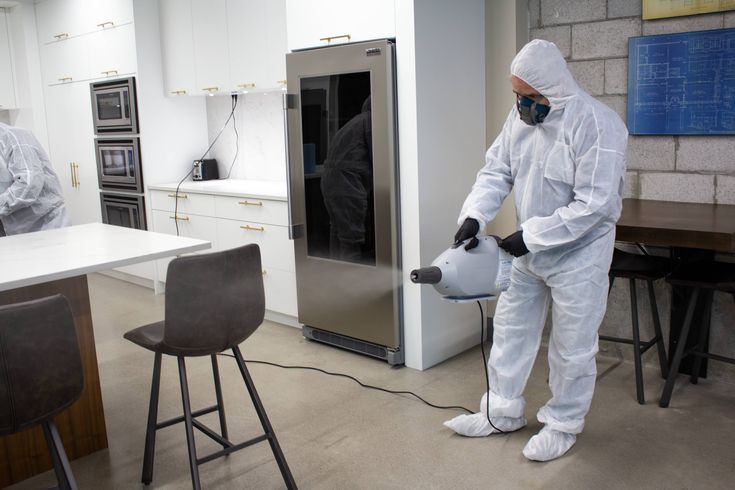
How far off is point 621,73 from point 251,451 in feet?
7.94

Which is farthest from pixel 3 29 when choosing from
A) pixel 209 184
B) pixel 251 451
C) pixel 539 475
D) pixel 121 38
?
pixel 539 475

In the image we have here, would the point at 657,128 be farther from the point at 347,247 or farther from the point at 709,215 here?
the point at 347,247

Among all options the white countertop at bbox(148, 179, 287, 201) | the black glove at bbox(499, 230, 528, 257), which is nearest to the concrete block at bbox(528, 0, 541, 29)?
the black glove at bbox(499, 230, 528, 257)

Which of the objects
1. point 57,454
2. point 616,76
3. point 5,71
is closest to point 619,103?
point 616,76

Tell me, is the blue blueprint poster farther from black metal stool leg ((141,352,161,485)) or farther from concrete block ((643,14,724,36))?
black metal stool leg ((141,352,161,485))

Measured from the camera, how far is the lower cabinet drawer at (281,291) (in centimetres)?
414

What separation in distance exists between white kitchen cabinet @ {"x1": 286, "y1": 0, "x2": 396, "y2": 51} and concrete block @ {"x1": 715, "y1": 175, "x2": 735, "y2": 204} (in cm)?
165

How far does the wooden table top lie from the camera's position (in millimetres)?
2467

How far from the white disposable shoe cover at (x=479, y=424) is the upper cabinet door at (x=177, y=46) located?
124 inches

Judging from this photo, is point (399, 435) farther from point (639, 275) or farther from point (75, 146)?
point (75, 146)

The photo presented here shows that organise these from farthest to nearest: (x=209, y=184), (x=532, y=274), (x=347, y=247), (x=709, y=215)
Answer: (x=209, y=184), (x=347, y=247), (x=709, y=215), (x=532, y=274)

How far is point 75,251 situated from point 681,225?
7.50 ft

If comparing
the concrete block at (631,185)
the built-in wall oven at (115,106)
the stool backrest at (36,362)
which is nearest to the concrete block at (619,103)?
the concrete block at (631,185)

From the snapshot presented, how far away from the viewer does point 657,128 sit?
10.4 ft
